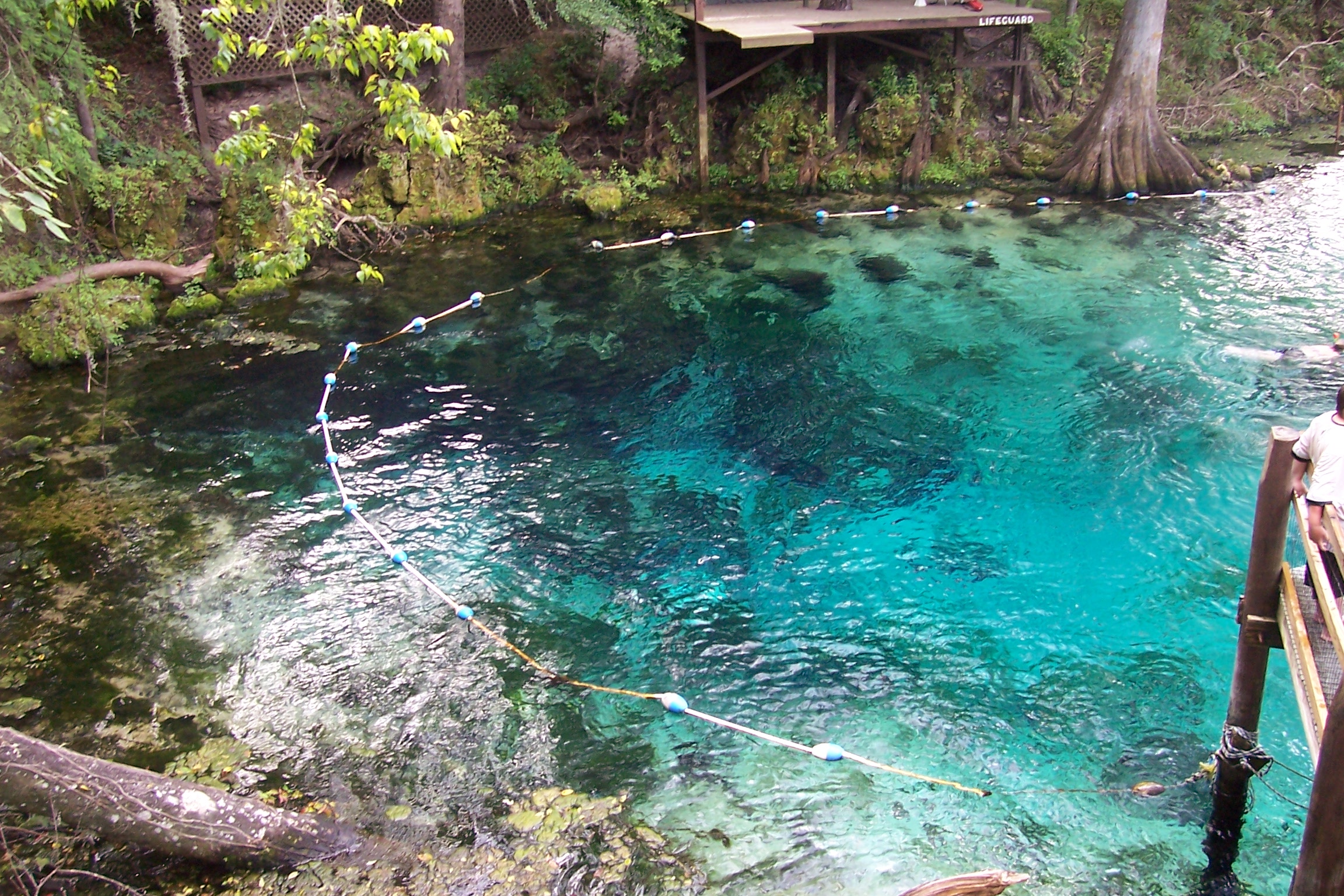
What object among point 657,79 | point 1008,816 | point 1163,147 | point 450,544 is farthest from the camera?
point 657,79

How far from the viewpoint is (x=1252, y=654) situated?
522 centimetres

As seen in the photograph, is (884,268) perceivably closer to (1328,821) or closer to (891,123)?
(891,123)

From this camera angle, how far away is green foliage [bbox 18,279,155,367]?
11711mm

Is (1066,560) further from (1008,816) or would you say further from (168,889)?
(168,889)

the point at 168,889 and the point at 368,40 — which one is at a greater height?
the point at 368,40

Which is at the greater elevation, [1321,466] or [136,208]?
[136,208]

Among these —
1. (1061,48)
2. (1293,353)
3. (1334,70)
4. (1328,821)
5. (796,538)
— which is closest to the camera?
(1328,821)

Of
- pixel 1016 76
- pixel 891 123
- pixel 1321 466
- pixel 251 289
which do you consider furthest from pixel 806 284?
pixel 1321 466

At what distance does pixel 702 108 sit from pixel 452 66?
440cm

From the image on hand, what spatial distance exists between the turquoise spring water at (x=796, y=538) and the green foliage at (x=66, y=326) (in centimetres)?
83

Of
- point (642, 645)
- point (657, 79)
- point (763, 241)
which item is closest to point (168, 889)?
point (642, 645)

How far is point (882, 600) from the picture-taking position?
25.4 feet

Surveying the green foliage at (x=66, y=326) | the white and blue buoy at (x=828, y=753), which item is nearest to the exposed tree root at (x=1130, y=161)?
the white and blue buoy at (x=828, y=753)

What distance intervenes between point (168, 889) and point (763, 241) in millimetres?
12453
